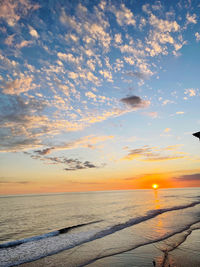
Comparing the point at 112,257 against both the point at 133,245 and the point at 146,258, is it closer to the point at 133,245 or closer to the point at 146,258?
the point at 146,258

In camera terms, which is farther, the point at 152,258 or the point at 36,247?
the point at 36,247

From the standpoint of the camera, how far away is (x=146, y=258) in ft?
33.9

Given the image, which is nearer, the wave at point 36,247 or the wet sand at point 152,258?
the wet sand at point 152,258

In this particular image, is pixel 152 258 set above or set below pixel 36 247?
above

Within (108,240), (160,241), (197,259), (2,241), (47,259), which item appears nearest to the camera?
(197,259)

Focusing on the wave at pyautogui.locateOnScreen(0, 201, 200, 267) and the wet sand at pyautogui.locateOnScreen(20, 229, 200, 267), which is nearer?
the wet sand at pyautogui.locateOnScreen(20, 229, 200, 267)

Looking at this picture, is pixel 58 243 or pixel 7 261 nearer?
pixel 7 261

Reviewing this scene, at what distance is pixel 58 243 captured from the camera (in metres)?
15.2

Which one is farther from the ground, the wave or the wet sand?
the wet sand

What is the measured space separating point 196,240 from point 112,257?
7.56m

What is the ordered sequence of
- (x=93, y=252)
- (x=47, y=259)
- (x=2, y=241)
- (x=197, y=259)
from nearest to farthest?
(x=197, y=259)
(x=47, y=259)
(x=93, y=252)
(x=2, y=241)

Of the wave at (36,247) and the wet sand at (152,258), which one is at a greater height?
the wet sand at (152,258)

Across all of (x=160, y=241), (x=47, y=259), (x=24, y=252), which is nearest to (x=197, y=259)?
(x=160, y=241)

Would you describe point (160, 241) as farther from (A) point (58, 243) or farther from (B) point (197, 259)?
(A) point (58, 243)
